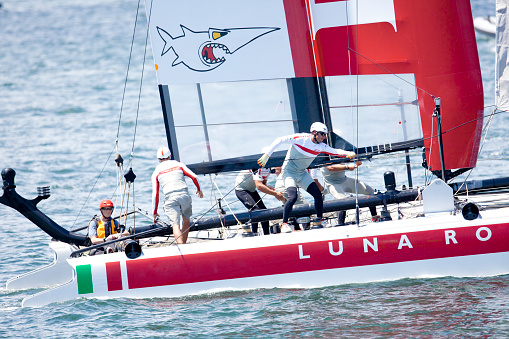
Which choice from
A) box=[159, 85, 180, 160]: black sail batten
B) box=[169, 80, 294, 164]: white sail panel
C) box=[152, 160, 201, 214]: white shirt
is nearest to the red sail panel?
box=[169, 80, 294, 164]: white sail panel

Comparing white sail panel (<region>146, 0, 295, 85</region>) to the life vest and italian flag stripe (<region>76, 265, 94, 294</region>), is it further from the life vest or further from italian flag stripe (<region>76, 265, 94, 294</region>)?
italian flag stripe (<region>76, 265, 94, 294</region>)

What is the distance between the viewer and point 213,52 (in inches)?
356

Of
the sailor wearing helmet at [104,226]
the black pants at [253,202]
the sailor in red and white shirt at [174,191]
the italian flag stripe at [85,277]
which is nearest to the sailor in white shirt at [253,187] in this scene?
the black pants at [253,202]

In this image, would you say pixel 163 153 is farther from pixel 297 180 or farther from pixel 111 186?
pixel 111 186

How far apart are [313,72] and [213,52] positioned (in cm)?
129

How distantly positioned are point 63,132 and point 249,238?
1341cm

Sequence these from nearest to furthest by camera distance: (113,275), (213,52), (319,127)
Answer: (113,275) → (319,127) → (213,52)

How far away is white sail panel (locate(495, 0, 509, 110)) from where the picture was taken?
8.45m

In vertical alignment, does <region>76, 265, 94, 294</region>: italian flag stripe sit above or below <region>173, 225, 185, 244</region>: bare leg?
below

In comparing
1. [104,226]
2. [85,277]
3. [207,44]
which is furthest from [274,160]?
[85,277]

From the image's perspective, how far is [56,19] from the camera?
119 feet

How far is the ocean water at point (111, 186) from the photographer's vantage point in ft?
24.7

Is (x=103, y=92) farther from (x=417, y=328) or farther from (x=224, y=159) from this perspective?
(x=417, y=328)

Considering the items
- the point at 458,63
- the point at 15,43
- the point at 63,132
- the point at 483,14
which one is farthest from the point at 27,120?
the point at 483,14
